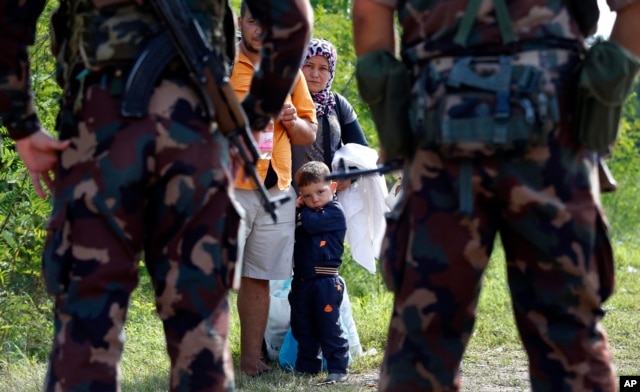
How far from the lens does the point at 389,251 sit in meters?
3.49

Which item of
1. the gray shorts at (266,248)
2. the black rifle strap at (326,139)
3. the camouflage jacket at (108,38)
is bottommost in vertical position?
the gray shorts at (266,248)

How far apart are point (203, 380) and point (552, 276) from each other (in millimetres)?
1025

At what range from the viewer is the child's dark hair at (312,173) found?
6.16 metres

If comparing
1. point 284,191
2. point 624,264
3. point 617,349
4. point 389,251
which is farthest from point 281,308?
point 624,264

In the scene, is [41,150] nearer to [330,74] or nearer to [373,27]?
[373,27]

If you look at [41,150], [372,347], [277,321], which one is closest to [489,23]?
[41,150]

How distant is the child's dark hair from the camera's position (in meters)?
6.16

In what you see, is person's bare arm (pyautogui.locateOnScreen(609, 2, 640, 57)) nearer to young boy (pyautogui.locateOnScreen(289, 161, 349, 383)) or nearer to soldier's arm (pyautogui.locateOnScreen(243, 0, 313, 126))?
soldier's arm (pyautogui.locateOnScreen(243, 0, 313, 126))

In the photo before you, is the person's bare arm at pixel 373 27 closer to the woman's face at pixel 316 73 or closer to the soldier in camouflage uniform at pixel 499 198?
the soldier in camouflage uniform at pixel 499 198

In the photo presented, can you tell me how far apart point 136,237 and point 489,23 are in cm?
116

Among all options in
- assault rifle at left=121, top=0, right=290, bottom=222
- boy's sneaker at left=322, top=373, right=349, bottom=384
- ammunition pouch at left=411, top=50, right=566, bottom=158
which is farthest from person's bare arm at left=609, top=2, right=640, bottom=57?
boy's sneaker at left=322, top=373, right=349, bottom=384

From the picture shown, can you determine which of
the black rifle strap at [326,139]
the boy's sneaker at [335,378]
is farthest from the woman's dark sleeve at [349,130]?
the boy's sneaker at [335,378]

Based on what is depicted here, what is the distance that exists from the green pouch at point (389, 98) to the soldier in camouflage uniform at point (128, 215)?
0.47 metres

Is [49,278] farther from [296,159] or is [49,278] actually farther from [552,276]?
[296,159]
